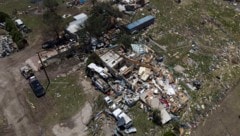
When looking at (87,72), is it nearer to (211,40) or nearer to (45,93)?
(45,93)

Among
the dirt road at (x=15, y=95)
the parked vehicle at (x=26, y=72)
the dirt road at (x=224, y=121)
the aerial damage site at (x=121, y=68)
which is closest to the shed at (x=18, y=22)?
the aerial damage site at (x=121, y=68)

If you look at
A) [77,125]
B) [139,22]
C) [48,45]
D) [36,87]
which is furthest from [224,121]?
[48,45]

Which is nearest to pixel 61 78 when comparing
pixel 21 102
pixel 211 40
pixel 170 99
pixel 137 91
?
pixel 21 102

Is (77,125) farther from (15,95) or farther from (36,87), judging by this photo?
(15,95)

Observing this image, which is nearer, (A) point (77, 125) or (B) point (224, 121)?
(A) point (77, 125)

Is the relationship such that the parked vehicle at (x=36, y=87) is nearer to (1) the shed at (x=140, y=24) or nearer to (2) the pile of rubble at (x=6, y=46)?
(2) the pile of rubble at (x=6, y=46)

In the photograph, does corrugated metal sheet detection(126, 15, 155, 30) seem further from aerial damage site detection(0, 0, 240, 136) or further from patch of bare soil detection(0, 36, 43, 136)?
patch of bare soil detection(0, 36, 43, 136)
